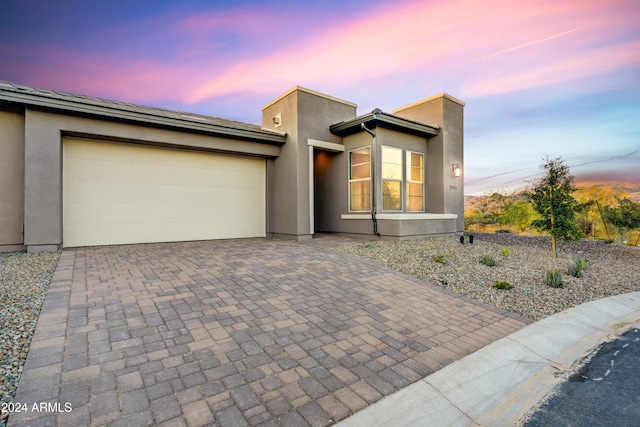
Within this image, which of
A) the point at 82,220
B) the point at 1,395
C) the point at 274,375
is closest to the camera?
the point at 1,395

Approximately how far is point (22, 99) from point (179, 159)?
125 inches

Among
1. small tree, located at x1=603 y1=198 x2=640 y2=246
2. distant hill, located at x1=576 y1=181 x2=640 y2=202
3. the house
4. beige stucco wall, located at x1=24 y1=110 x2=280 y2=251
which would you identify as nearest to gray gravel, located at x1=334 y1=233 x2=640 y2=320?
small tree, located at x1=603 y1=198 x2=640 y2=246

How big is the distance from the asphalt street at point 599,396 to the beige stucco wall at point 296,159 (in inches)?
272

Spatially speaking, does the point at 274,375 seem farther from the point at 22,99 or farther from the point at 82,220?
the point at 22,99

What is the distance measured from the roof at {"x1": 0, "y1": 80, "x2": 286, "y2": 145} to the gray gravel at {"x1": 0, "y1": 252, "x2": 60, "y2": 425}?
3.13 metres

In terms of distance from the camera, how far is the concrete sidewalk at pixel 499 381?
6.47 feet

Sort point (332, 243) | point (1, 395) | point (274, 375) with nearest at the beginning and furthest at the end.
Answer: point (1, 395)
point (274, 375)
point (332, 243)

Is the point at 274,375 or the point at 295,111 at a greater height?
the point at 295,111

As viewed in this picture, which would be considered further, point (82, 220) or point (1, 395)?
point (82, 220)

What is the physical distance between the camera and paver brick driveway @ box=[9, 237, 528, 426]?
6.17 ft

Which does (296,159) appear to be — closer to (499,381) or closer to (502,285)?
(502,285)

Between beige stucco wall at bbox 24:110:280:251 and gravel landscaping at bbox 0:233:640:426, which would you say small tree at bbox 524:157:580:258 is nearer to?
gravel landscaping at bbox 0:233:640:426

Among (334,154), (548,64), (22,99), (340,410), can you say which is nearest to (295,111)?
(334,154)

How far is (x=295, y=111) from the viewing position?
914cm
